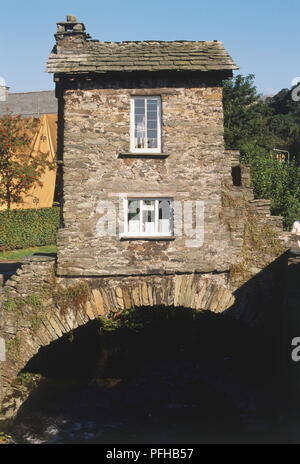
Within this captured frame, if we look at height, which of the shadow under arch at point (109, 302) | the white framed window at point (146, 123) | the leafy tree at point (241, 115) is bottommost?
the shadow under arch at point (109, 302)

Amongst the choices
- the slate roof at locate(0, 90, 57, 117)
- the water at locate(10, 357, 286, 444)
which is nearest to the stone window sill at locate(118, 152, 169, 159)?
the water at locate(10, 357, 286, 444)

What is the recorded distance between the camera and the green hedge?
89.1 ft

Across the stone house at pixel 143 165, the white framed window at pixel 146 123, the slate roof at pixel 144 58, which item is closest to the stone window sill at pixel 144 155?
the stone house at pixel 143 165

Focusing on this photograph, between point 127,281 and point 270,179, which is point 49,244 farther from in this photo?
point 127,281

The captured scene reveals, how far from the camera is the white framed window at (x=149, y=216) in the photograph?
14.3 meters

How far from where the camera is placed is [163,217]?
14.4 m

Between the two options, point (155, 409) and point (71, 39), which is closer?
point (71, 39)

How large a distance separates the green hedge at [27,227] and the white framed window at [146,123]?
1491 centimetres

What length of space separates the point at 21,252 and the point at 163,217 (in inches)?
595

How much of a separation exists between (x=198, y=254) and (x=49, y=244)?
17.4m

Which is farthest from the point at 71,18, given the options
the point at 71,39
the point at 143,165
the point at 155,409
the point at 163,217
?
the point at 155,409

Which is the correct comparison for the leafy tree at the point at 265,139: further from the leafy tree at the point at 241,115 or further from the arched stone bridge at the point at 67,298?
the arched stone bridge at the point at 67,298

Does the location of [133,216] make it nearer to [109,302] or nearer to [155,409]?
[109,302]

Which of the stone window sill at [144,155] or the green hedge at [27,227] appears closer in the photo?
the stone window sill at [144,155]
